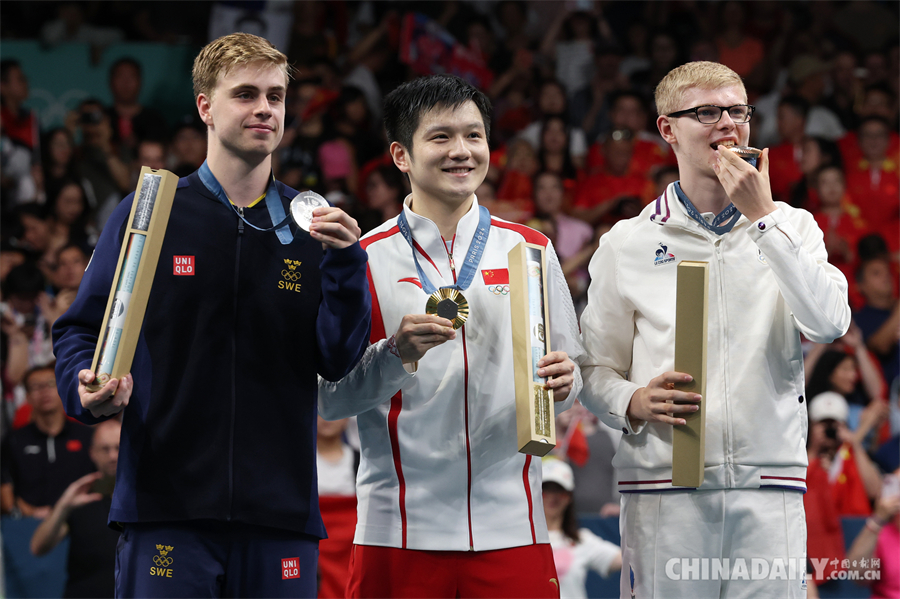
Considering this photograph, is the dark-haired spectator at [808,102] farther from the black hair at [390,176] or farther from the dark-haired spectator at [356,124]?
the dark-haired spectator at [356,124]

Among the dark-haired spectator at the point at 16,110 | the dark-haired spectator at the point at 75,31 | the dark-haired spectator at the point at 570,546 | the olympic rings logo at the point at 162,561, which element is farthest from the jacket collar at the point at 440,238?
the dark-haired spectator at the point at 75,31

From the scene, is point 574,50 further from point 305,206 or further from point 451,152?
point 305,206

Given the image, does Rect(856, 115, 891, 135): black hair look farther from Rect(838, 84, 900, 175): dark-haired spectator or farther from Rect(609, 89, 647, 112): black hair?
Rect(609, 89, 647, 112): black hair

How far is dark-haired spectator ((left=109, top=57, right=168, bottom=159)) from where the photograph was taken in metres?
8.87

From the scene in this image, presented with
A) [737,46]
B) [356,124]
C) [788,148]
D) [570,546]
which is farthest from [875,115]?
[570,546]

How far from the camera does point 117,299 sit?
8.82 ft

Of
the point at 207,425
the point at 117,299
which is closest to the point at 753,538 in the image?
the point at 207,425

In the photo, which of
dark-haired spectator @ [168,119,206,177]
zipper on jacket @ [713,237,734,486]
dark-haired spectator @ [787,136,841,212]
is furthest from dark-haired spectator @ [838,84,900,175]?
zipper on jacket @ [713,237,734,486]

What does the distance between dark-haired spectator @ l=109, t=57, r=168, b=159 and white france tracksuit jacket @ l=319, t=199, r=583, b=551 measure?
6.24 metres

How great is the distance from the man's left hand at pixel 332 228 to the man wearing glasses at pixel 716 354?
113 cm

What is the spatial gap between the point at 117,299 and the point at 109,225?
1.30 ft

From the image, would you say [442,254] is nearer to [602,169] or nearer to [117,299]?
[117,299]

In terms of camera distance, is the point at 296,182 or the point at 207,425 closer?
the point at 207,425

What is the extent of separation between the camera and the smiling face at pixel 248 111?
9.94 feet
